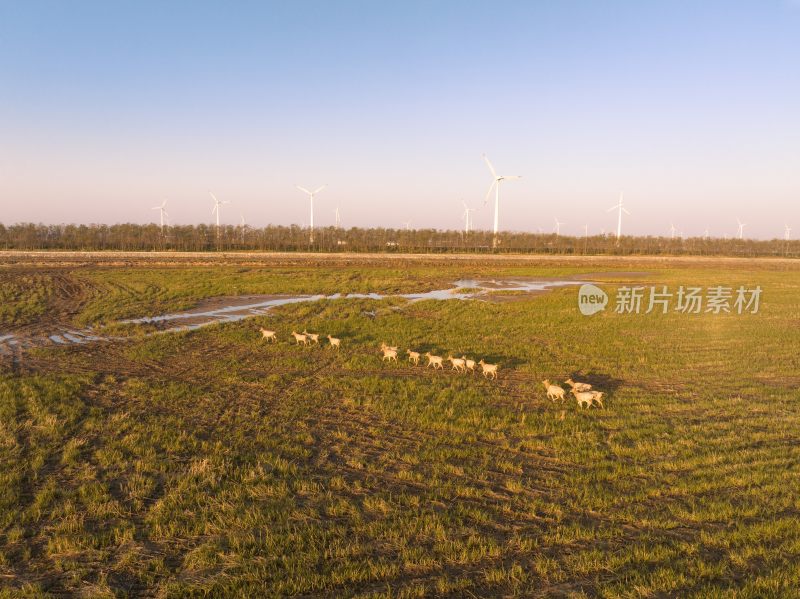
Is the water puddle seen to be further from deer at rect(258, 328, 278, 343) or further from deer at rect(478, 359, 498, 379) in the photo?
deer at rect(478, 359, 498, 379)

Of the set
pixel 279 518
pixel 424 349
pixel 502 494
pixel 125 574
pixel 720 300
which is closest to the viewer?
pixel 125 574

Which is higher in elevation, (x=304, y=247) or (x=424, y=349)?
(x=304, y=247)

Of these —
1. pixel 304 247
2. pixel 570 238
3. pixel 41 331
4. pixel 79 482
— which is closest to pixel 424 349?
pixel 79 482

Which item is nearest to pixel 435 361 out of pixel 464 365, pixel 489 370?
pixel 464 365

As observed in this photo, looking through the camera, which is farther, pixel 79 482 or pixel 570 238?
pixel 570 238

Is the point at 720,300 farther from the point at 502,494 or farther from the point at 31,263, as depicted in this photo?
the point at 31,263

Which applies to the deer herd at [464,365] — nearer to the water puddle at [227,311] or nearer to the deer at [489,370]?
the deer at [489,370]

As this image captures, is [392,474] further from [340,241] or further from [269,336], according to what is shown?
[340,241]
